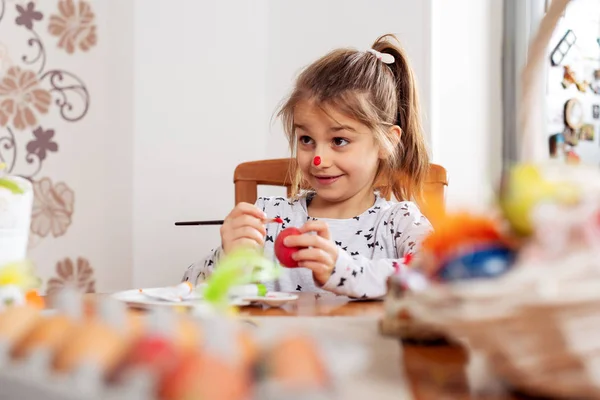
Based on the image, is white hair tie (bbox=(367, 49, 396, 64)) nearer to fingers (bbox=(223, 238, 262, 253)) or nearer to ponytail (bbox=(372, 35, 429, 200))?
ponytail (bbox=(372, 35, 429, 200))

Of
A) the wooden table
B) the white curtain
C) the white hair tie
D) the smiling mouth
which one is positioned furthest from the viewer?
the white curtain

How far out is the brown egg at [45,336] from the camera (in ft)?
1.13

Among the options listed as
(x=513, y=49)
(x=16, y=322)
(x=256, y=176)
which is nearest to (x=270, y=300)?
(x=16, y=322)

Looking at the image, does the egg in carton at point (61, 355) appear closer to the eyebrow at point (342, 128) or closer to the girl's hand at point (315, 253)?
the girl's hand at point (315, 253)

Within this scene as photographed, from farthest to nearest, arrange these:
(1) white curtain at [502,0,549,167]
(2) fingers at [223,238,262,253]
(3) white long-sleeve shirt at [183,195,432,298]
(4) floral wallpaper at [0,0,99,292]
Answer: (4) floral wallpaper at [0,0,99,292] < (1) white curtain at [502,0,549,167] < (3) white long-sleeve shirt at [183,195,432,298] < (2) fingers at [223,238,262,253]

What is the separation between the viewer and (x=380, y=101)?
1.68 m

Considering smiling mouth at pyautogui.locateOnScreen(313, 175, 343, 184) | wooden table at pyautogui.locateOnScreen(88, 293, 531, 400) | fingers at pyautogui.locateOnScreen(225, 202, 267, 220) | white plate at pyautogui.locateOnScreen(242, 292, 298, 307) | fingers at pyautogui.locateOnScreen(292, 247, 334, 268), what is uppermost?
smiling mouth at pyautogui.locateOnScreen(313, 175, 343, 184)

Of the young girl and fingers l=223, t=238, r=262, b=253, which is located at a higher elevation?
the young girl

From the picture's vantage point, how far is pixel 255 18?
288cm

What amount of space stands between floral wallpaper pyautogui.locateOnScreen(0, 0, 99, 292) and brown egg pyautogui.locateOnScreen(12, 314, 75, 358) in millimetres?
2399

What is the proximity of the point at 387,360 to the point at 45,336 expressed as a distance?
22 centimetres

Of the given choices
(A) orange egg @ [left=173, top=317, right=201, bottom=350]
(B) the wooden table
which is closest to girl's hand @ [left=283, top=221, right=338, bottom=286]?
(B) the wooden table

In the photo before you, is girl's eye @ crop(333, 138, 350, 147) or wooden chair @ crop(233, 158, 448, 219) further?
wooden chair @ crop(233, 158, 448, 219)

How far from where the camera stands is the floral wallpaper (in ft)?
8.53
